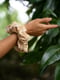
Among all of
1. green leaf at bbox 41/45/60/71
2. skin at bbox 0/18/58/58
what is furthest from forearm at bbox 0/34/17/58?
green leaf at bbox 41/45/60/71

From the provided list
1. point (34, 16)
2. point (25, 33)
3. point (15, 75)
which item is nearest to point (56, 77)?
point (25, 33)

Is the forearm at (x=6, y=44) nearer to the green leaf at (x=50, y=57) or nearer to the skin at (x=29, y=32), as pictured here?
the skin at (x=29, y=32)

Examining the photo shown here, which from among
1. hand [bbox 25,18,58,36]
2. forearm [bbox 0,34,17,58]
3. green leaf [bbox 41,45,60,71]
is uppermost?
hand [bbox 25,18,58,36]

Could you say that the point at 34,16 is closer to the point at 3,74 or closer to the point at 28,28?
the point at 28,28

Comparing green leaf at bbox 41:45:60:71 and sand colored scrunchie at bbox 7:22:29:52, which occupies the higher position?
sand colored scrunchie at bbox 7:22:29:52

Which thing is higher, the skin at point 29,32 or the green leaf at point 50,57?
the skin at point 29,32

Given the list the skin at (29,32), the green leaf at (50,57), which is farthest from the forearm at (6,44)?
the green leaf at (50,57)

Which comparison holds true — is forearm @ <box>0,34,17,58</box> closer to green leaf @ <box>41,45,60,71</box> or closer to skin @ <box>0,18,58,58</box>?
skin @ <box>0,18,58,58</box>

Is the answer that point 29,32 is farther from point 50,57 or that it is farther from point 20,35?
point 50,57

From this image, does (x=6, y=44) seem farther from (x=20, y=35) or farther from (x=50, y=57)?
(x=50, y=57)

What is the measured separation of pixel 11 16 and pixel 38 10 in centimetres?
367

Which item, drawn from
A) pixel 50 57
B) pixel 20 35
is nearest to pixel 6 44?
pixel 20 35

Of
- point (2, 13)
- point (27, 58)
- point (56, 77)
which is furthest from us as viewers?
point (2, 13)

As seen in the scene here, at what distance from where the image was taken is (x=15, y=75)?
13.3 ft
